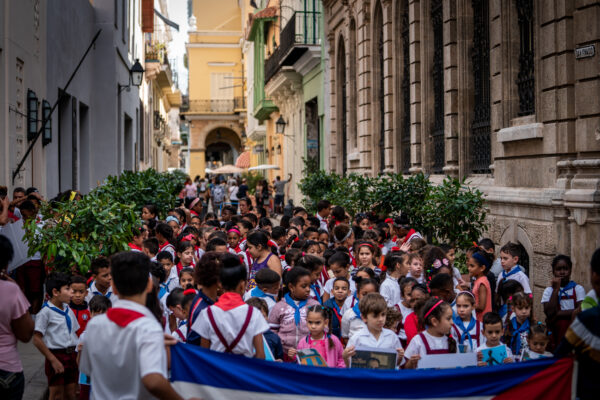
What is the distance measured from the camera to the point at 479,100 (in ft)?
48.2

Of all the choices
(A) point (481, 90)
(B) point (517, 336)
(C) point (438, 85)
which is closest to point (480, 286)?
(B) point (517, 336)

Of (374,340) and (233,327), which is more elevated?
(233,327)

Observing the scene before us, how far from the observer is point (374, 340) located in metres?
6.27

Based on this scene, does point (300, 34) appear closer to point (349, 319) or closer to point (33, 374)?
point (33, 374)

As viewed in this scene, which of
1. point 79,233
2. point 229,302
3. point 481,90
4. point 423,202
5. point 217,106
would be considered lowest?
point 229,302

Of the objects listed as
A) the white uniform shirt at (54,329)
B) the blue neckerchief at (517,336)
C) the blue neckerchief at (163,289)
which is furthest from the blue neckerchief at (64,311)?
the blue neckerchief at (517,336)

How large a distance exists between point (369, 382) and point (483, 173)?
386 inches

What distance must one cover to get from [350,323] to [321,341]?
74cm

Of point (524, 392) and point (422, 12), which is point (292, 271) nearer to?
point (524, 392)

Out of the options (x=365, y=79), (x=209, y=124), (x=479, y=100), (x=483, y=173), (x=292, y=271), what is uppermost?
(x=209, y=124)

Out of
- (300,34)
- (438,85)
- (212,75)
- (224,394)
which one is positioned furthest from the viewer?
(212,75)

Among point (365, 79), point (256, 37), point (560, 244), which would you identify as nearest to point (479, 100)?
point (560, 244)

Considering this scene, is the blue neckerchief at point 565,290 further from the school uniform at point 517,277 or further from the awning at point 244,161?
the awning at point 244,161

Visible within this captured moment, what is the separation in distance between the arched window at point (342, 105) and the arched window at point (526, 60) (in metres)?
14.0
